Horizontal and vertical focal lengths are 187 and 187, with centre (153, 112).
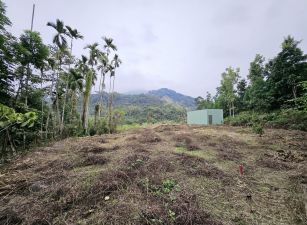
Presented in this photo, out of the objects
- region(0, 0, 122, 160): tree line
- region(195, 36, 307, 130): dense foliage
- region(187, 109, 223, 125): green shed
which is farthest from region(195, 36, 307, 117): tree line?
region(0, 0, 122, 160): tree line

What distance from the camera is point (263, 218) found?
8.84ft

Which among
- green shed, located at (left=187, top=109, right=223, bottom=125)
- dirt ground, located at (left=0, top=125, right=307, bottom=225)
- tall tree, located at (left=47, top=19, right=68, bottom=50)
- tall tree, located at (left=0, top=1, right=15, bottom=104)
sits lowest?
dirt ground, located at (left=0, top=125, right=307, bottom=225)

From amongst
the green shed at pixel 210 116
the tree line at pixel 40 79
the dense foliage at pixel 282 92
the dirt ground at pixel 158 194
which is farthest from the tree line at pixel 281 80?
the tree line at pixel 40 79

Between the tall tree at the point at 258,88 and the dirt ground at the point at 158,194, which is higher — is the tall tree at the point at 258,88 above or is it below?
above

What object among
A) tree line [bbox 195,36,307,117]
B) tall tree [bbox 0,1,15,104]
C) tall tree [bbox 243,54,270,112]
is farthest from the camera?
tall tree [bbox 243,54,270,112]

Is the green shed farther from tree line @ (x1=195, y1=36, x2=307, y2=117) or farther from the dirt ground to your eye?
the dirt ground

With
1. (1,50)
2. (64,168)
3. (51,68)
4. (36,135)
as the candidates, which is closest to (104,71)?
(51,68)

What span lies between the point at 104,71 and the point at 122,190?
59.0 feet

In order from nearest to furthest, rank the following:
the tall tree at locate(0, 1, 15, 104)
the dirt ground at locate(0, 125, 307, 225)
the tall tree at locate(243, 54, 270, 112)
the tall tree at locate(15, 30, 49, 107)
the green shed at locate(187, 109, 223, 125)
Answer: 1. the dirt ground at locate(0, 125, 307, 225)
2. the tall tree at locate(0, 1, 15, 104)
3. the tall tree at locate(15, 30, 49, 107)
4. the tall tree at locate(243, 54, 270, 112)
5. the green shed at locate(187, 109, 223, 125)

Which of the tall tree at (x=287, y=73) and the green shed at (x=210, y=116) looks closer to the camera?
the tall tree at (x=287, y=73)

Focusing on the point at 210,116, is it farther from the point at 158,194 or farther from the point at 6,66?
the point at 158,194

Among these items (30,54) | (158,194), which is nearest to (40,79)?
(30,54)

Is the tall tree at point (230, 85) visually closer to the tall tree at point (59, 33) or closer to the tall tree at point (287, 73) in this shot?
the tall tree at point (287, 73)

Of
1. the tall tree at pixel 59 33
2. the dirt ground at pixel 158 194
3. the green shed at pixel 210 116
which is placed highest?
the tall tree at pixel 59 33
